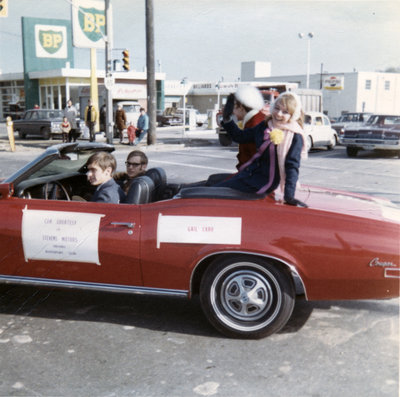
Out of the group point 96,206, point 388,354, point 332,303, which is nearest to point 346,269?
point 388,354

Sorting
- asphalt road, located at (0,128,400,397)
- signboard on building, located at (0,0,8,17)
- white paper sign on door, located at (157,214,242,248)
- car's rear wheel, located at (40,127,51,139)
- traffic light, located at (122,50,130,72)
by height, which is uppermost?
signboard on building, located at (0,0,8,17)

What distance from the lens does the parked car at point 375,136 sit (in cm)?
1794

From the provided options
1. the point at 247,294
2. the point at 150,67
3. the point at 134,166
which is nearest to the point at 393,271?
the point at 247,294

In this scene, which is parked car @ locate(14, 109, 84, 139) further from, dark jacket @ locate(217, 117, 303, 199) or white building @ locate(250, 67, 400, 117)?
white building @ locate(250, 67, 400, 117)

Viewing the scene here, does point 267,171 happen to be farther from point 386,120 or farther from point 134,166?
point 386,120

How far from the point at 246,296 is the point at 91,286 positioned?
3.81 feet

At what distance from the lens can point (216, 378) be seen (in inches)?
128

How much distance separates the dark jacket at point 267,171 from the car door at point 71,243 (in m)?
0.86

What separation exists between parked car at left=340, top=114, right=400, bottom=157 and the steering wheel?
49.9ft

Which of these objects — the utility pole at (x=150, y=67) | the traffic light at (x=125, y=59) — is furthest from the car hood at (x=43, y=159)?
the utility pole at (x=150, y=67)

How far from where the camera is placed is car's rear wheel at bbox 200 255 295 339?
369cm

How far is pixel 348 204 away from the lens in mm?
4133

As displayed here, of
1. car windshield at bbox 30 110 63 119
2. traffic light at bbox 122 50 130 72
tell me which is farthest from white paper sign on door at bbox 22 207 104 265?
car windshield at bbox 30 110 63 119

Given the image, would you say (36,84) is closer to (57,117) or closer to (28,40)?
(28,40)
